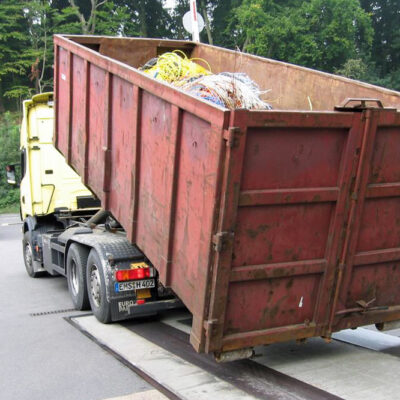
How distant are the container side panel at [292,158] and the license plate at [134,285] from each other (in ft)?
7.96

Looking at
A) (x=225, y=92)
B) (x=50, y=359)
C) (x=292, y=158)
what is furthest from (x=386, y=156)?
(x=50, y=359)

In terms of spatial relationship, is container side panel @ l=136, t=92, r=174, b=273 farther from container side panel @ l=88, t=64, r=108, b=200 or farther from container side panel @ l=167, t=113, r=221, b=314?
container side panel @ l=88, t=64, r=108, b=200

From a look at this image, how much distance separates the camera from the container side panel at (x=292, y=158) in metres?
4.22

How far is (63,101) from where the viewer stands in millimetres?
7898

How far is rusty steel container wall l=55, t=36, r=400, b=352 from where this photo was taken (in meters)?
4.23

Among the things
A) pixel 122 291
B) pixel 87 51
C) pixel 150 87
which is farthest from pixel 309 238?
pixel 87 51

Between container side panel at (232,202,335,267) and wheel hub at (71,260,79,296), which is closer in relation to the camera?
container side panel at (232,202,335,267)

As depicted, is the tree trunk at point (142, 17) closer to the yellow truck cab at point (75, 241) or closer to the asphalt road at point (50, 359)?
the yellow truck cab at point (75, 241)

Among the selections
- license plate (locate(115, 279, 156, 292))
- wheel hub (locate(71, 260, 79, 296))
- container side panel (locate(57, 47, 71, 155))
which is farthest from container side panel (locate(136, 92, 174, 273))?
container side panel (locate(57, 47, 71, 155))

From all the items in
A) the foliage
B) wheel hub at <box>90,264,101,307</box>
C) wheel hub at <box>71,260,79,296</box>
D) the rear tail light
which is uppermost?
the rear tail light

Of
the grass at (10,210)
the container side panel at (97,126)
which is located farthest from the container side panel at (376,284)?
the grass at (10,210)

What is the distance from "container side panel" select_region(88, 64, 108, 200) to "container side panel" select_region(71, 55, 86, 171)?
0.70 feet

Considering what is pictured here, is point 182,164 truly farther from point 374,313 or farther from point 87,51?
point 87,51

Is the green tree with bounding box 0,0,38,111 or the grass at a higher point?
the green tree with bounding box 0,0,38,111
